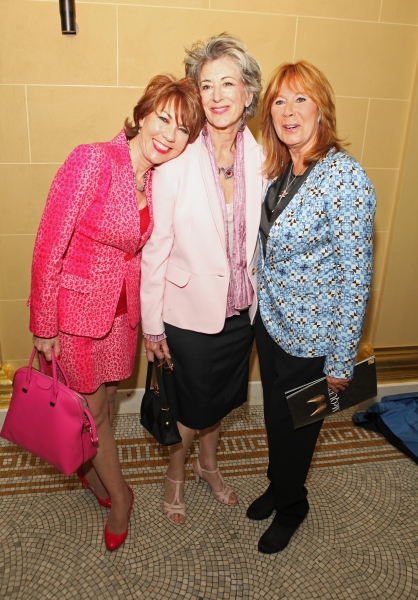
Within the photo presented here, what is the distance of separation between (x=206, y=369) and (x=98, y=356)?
17.1 inches

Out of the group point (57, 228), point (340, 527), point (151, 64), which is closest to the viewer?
point (57, 228)

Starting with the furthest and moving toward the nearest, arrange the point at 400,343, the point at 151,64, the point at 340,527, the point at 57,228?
the point at 400,343, the point at 151,64, the point at 340,527, the point at 57,228

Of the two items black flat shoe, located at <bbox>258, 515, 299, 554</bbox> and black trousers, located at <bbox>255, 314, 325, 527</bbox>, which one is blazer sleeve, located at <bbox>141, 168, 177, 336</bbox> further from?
black flat shoe, located at <bbox>258, 515, 299, 554</bbox>

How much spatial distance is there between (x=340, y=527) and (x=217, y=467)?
614mm

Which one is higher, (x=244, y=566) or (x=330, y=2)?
(x=330, y=2)

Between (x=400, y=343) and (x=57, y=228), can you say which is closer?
(x=57, y=228)

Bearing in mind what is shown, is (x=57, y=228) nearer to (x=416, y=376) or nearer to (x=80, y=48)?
(x=80, y=48)

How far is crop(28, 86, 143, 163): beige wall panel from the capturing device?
238cm

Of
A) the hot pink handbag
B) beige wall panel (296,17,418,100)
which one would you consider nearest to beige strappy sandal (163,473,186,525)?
the hot pink handbag

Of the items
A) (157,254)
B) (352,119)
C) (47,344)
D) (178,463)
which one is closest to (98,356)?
(47,344)

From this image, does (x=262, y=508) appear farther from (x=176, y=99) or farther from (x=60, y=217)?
(x=176, y=99)

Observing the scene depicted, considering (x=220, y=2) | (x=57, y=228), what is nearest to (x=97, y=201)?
(x=57, y=228)

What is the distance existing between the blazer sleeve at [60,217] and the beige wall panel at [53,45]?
0.94m

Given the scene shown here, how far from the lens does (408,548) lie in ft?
7.02
